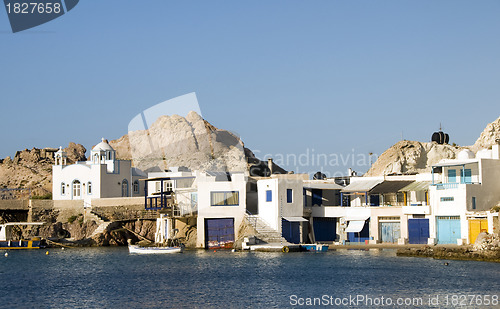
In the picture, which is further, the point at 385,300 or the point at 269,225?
the point at 269,225

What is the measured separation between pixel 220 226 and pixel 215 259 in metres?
10.3

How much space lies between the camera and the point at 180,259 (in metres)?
58.9

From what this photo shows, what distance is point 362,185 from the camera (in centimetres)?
7219

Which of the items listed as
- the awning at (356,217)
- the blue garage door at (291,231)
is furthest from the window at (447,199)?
the blue garage door at (291,231)

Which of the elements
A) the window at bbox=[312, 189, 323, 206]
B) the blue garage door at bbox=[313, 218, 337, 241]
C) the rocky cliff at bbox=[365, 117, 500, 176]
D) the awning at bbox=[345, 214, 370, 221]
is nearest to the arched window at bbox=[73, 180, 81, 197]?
the window at bbox=[312, 189, 323, 206]

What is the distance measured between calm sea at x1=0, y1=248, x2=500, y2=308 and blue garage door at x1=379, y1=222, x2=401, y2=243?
599 cm

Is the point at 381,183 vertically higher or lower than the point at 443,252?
higher

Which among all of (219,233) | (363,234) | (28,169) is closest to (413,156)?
(363,234)

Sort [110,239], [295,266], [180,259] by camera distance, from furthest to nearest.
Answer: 1. [110,239]
2. [180,259]
3. [295,266]

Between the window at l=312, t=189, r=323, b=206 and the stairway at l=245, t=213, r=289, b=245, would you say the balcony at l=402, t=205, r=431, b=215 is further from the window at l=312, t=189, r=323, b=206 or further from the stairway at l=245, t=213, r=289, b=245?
the stairway at l=245, t=213, r=289, b=245

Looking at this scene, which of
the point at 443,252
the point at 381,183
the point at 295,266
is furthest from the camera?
the point at 381,183

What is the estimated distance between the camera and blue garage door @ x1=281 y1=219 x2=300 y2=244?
6569 centimetres

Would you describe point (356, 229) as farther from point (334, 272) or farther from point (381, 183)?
point (334, 272)

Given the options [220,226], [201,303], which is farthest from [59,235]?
[201,303]
